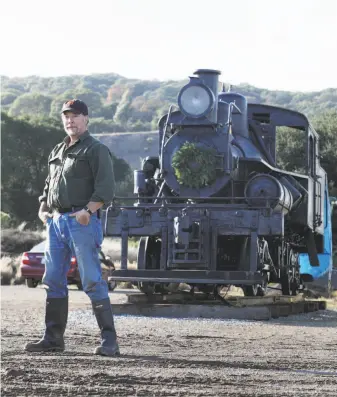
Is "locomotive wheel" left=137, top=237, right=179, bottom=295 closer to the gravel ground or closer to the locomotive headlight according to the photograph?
the locomotive headlight

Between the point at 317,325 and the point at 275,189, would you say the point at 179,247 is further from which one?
the point at 317,325

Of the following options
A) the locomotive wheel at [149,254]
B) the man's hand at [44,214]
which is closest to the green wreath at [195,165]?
the locomotive wheel at [149,254]

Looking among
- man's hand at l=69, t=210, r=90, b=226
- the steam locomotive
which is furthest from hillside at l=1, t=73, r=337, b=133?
man's hand at l=69, t=210, r=90, b=226

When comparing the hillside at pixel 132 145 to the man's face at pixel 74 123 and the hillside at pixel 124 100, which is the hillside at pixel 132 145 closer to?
the hillside at pixel 124 100

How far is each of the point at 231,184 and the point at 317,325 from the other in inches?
156

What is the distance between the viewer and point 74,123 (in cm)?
853

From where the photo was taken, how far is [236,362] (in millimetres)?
7918

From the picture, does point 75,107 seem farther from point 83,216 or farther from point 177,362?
point 177,362

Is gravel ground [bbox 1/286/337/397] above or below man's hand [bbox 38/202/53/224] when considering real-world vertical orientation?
below

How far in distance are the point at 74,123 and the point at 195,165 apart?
27.0ft

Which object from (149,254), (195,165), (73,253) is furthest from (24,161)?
(73,253)

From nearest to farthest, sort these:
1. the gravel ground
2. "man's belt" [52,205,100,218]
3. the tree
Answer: the gravel ground → "man's belt" [52,205,100,218] → the tree

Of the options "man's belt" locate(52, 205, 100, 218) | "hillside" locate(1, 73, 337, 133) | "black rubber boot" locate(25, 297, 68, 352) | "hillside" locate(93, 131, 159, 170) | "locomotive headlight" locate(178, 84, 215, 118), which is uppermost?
"hillside" locate(1, 73, 337, 133)

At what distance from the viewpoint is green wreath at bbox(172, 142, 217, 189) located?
653 inches
